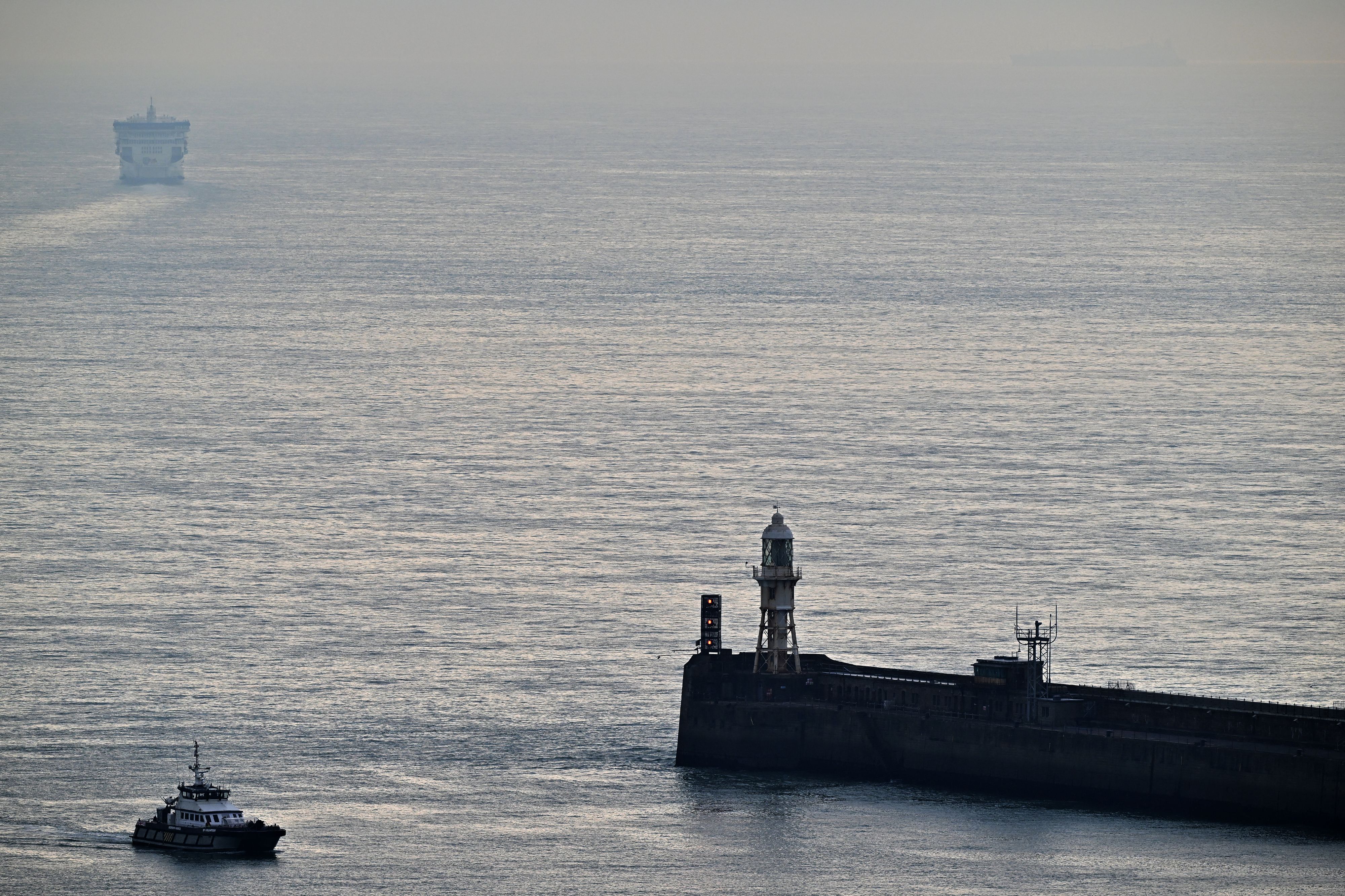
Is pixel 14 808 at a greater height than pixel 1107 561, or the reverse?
pixel 1107 561

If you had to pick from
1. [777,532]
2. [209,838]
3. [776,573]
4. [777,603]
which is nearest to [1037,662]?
[777,603]

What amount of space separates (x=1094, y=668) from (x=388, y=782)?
83.5 ft

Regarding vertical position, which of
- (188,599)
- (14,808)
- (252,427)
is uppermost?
(252,427)

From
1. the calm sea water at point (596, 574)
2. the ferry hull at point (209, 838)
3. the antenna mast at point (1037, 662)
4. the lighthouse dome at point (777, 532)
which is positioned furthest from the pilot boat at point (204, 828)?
the antenna mast at point (1037, 662)

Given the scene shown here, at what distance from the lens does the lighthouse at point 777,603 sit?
3625 inches

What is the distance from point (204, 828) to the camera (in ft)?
267

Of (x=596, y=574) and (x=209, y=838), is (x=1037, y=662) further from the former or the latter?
(x=596, y=574)

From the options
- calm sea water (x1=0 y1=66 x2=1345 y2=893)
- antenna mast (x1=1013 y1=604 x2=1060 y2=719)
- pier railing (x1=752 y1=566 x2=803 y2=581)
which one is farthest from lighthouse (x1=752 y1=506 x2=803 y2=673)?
antenna mast (x1=1013 y1=604 x2=1060 y2=719)

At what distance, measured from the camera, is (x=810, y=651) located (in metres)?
101

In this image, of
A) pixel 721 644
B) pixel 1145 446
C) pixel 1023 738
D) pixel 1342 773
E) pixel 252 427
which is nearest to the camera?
pixel 1342 773

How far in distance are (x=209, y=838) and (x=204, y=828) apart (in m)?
0.34

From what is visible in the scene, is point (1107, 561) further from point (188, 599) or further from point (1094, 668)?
point (188, 599)

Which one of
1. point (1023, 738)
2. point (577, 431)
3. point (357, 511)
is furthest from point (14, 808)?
point (577, 431)

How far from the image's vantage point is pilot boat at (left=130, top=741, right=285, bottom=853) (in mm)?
80625
